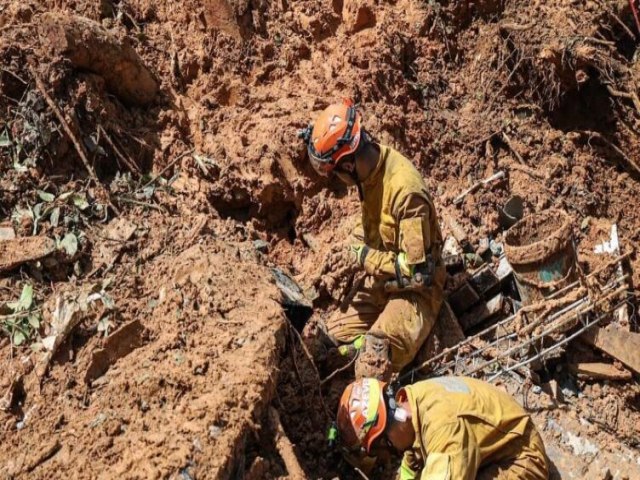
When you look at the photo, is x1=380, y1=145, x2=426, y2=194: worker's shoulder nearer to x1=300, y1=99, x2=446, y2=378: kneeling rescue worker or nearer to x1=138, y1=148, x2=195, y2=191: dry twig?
x1=300, y1=99, x2=446, y2=378: kneeling rescue worker

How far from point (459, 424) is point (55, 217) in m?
2.96

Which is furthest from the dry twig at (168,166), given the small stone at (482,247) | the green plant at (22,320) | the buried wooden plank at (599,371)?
the buried wooden plank at (599,371)

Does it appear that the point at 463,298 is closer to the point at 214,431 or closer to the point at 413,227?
the point at 413,227

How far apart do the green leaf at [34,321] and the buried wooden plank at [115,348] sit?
1.59 feet

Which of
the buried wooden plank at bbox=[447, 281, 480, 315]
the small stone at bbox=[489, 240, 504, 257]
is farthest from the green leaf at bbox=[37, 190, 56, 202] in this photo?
the small stone at bbox=[489, 240, 504, 257]

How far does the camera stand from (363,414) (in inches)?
156

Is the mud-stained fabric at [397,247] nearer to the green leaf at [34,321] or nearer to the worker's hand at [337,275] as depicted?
the worker's hand at [337,275]

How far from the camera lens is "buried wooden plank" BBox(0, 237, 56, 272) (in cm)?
454

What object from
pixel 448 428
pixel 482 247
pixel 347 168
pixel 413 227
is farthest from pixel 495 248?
pixel 448 428

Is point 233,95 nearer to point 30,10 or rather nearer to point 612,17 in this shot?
point 30,10

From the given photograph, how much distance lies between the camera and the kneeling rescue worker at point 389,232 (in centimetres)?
472

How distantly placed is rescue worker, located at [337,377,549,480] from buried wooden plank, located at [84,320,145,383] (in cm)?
125

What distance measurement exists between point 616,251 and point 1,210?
15.8ft

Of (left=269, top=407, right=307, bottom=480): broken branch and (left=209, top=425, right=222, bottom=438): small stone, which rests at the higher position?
(left=209, top=425, right=222, bottom=438): small stone
